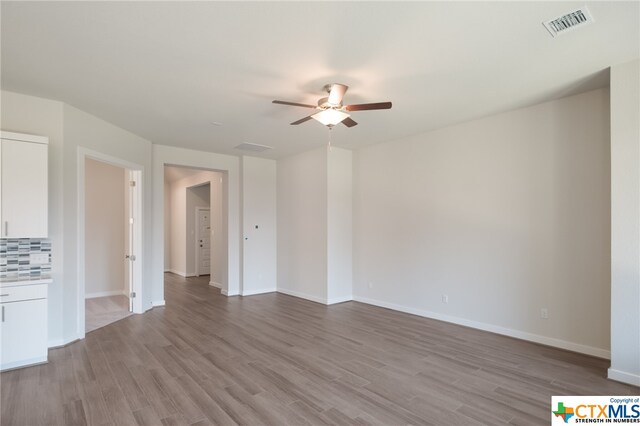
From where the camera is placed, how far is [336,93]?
10.8 feet

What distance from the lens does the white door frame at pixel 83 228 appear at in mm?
4223

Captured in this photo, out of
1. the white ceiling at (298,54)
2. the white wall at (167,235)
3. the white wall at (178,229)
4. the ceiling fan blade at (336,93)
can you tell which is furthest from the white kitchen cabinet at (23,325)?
the white wall at (167,235)

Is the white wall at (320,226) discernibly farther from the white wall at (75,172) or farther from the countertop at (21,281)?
the countertop at (21,281)

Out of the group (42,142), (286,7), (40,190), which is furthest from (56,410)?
(286,7)

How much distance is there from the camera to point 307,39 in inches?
104

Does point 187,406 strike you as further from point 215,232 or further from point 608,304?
point 215,232

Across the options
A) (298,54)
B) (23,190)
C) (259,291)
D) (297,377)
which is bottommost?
(259,291)

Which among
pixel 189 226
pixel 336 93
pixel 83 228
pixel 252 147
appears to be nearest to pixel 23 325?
pixel 83 228

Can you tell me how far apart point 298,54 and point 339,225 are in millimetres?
3861

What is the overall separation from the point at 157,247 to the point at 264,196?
237cm

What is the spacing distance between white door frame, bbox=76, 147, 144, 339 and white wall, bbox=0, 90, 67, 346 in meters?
0.25

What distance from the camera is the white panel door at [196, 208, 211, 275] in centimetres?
970

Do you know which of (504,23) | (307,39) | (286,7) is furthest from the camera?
(307,39)

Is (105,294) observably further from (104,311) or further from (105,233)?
(104,311)
